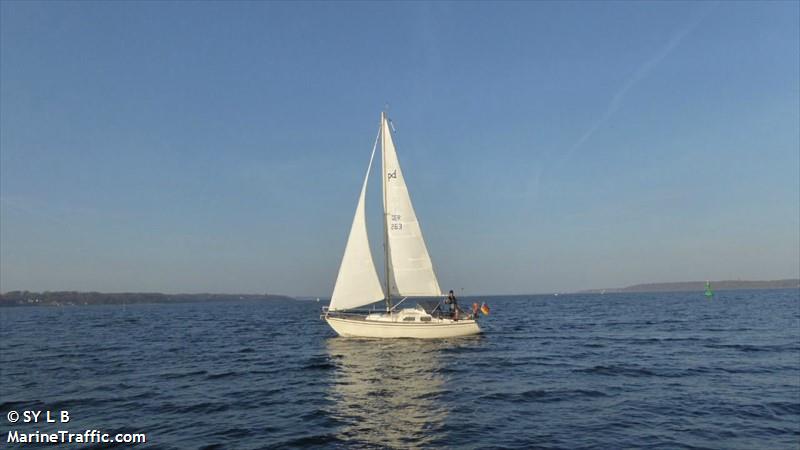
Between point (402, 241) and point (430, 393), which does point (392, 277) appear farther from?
point (430, 393)

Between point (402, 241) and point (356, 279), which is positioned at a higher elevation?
point (402, 241)

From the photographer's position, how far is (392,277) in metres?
31.6

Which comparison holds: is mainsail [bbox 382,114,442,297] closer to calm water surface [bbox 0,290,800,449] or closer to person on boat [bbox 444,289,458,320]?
person on boat [bbox 444,289,458,320]

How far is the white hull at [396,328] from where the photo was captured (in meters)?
29.7

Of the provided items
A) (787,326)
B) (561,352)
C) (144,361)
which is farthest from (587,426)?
(787,326)

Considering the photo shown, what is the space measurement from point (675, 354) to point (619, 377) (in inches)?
338

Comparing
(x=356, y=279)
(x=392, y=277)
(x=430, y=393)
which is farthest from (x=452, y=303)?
(x=430, y=393)

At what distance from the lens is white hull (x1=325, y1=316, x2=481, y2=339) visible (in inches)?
1168

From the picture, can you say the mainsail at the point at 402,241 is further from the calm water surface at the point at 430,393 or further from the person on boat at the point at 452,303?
the calm water surface at the point at 430,393

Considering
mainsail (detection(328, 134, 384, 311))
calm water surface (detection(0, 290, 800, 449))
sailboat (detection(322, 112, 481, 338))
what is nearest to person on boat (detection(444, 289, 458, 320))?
sailboat (detection(322, 112, 481, 338))

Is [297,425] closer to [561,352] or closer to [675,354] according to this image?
[561,352]

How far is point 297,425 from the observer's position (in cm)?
1366

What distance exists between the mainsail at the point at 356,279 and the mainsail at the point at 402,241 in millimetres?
1405

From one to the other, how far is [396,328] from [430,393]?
1251cm
